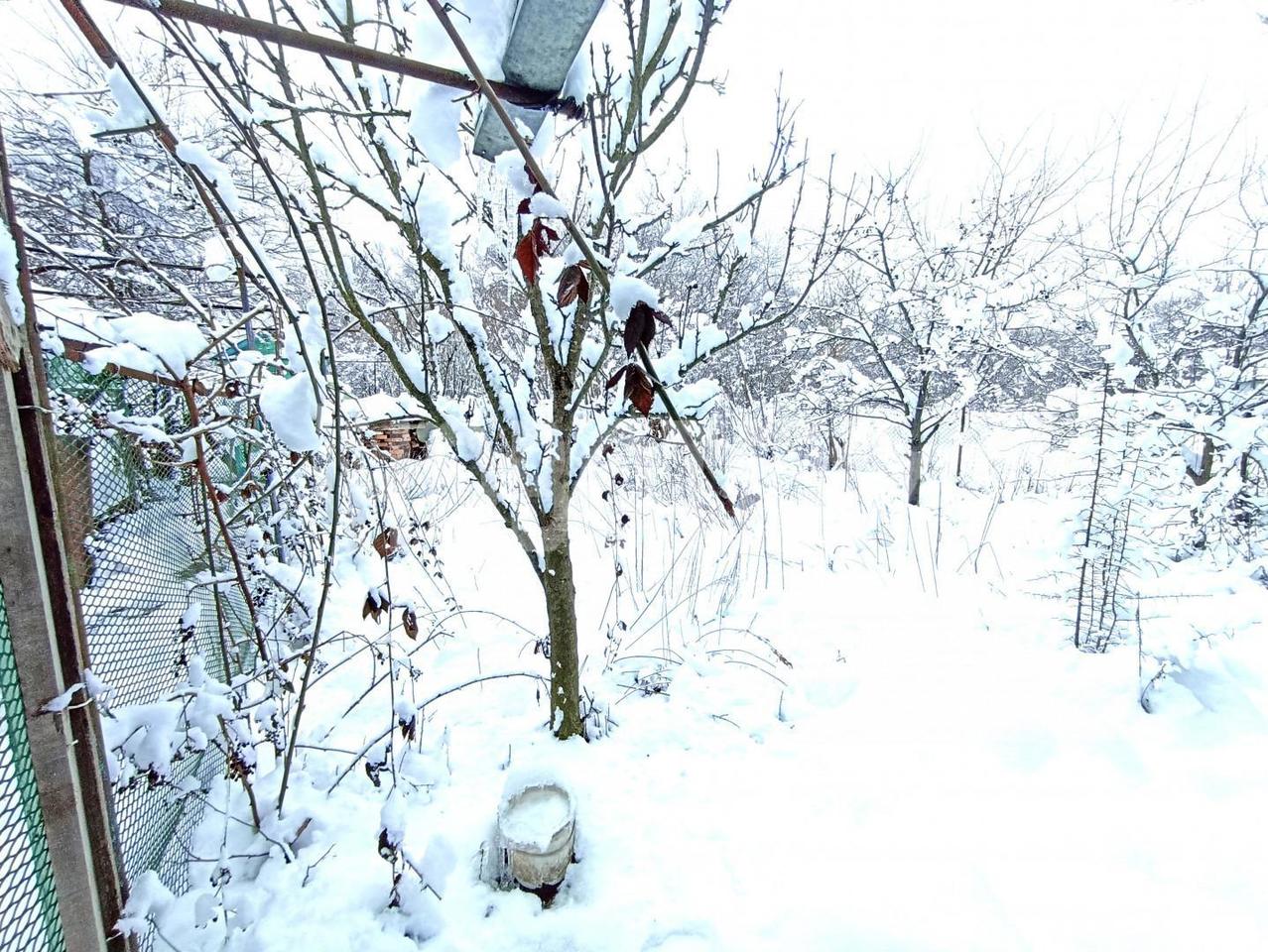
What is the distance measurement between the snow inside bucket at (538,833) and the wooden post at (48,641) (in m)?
0.80

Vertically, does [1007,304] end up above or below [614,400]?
above

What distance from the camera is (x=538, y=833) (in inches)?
54.8

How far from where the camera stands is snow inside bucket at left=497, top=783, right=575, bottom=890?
1.38 m

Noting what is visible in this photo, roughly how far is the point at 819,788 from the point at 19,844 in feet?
6.37

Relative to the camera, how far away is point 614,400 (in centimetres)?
170

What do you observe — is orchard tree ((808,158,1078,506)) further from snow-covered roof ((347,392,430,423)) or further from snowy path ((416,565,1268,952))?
snow-covered roof ((347,392,430,423))

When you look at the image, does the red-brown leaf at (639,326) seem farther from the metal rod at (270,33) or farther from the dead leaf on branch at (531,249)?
the metal rod at (270,33)

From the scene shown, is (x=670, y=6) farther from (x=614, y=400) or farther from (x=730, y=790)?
(x=730, y=790)

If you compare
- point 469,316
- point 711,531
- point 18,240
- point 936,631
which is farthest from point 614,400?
point 711,531

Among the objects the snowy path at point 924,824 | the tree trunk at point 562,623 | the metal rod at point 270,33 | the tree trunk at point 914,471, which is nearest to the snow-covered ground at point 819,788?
the snowy path at point 924,824

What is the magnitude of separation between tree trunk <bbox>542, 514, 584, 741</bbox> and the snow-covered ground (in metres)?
0.12

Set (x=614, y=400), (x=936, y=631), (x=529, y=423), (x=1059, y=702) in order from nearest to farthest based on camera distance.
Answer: (x=529, y=423) < (x=614, y=400) < (x=1059, y=702) < (x=936, y=631)

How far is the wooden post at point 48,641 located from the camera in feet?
2.64

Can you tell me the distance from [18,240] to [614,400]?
1268 millimetres
